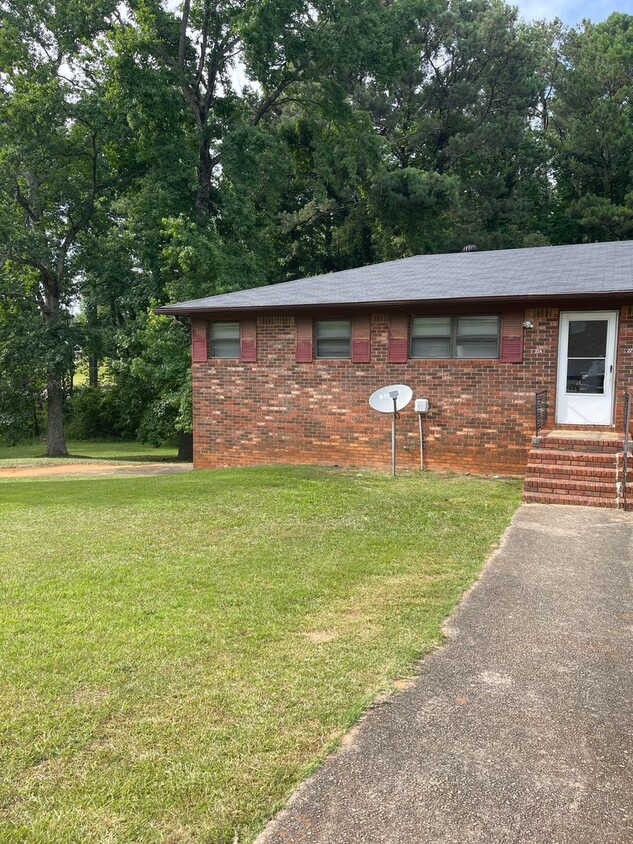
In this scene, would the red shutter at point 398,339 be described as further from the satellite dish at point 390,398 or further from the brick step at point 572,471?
the brick step at point 572,471

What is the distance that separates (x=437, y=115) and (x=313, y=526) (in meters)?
26.3

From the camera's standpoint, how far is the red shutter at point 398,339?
457 inches

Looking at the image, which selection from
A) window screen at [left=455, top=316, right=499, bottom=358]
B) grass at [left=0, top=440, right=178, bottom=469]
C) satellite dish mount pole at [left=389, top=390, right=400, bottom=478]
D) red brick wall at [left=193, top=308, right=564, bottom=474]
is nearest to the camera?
satellite dish mount pole at [left=389, top=390, right=400, bottom=478]

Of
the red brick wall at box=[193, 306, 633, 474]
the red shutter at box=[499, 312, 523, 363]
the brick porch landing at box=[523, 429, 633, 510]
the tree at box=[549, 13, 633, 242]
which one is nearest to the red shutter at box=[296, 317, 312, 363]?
the red brick wall at box=[193, 306, 633, 474]

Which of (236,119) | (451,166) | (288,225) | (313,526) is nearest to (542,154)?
(451,166)

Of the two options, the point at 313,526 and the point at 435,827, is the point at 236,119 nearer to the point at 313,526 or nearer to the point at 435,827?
the point at 313,526

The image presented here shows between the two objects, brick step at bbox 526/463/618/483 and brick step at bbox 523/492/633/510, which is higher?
brick step at bbox 526/463/618/483

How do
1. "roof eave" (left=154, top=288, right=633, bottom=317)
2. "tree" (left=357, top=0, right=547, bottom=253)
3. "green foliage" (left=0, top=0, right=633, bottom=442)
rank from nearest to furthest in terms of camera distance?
"roof eave" (left=154, top=288, right=633, bottom=317), "green foliage" (left=0, top=0, right=633, bottom=442), "tree" (left=357, top=0, right=547, bottom=253)

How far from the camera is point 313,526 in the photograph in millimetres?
7320

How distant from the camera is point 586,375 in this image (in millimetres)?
10477

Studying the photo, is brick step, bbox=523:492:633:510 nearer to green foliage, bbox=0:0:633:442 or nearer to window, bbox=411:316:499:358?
window, bbox=411:316:499:358

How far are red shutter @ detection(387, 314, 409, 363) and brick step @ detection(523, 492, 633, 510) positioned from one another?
12.6 ft

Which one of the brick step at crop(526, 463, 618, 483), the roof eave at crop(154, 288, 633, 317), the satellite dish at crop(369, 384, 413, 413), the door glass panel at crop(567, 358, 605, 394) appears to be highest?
the roof eave at crop(154, 288, 633, 317)

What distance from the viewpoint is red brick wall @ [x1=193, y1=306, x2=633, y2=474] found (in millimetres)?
10719
